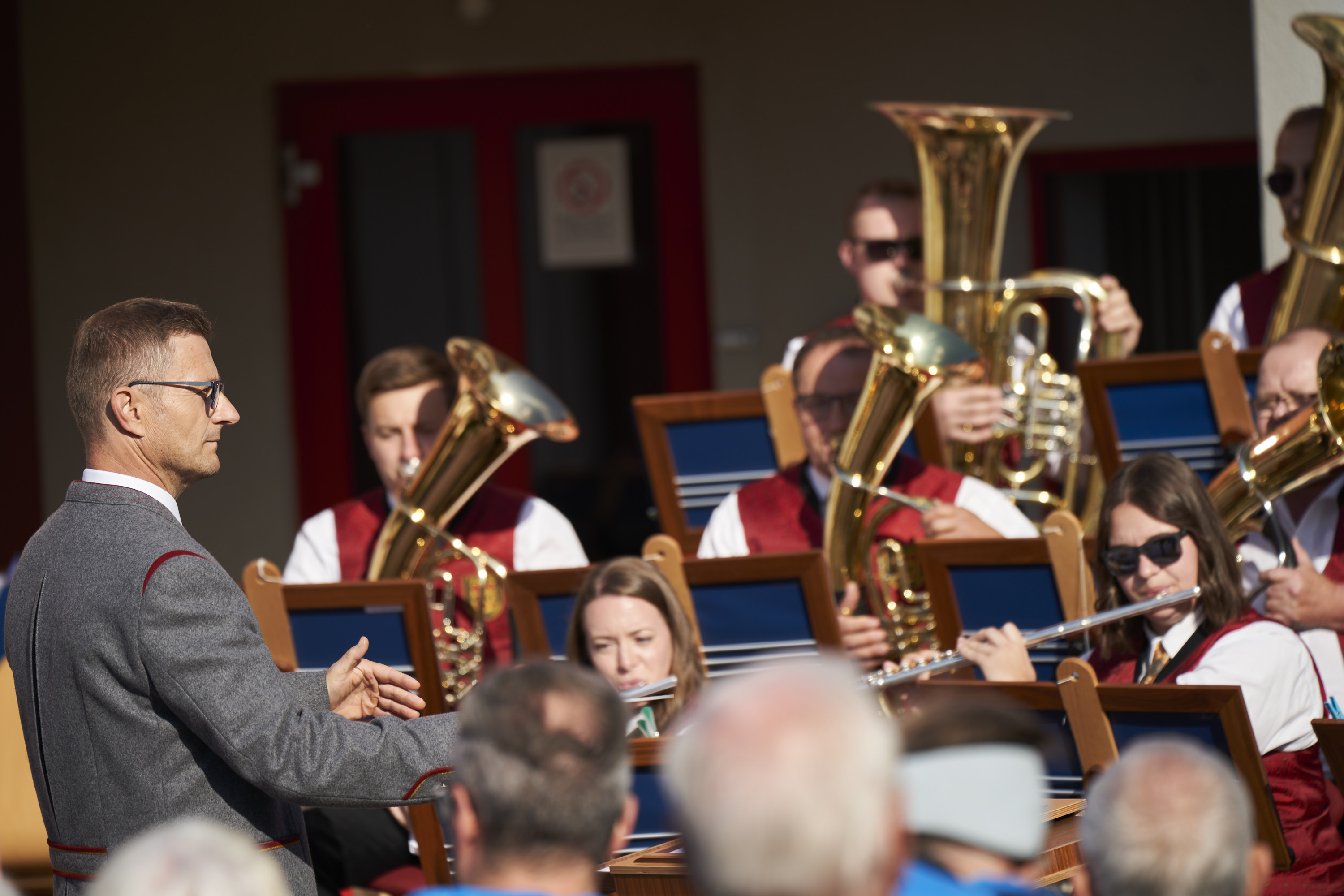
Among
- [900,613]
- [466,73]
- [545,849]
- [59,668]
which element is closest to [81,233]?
[466,73]

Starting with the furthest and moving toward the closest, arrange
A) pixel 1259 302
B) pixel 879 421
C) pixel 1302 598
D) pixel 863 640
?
pixel 1259 302 → pixel 879 421 → pixel 863 640 → pixel 1302 598

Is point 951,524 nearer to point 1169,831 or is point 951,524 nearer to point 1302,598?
point 1302,598

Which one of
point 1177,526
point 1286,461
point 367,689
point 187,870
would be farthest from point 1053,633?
point 187,870

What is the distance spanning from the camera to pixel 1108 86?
6.46m

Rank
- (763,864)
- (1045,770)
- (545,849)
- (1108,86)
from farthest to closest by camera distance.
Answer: (1108,86)
(1045,770)
(545,849)
(763,864)

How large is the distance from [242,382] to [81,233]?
0.94 m

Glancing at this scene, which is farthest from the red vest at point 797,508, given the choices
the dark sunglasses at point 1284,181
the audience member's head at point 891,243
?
the dark sunglasses at point 1284,181

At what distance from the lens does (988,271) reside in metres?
4.47

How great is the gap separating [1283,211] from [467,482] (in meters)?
2.35

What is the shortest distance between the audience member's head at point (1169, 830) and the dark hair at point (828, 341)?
2.60 meters

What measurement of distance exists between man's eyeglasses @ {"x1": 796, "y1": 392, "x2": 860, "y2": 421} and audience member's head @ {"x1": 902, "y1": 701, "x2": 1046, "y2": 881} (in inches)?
100

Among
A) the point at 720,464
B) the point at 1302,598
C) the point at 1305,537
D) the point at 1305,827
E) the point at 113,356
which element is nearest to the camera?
the point at 113,356

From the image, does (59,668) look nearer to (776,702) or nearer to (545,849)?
(545,849)

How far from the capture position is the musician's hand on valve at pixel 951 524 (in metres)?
3.76
